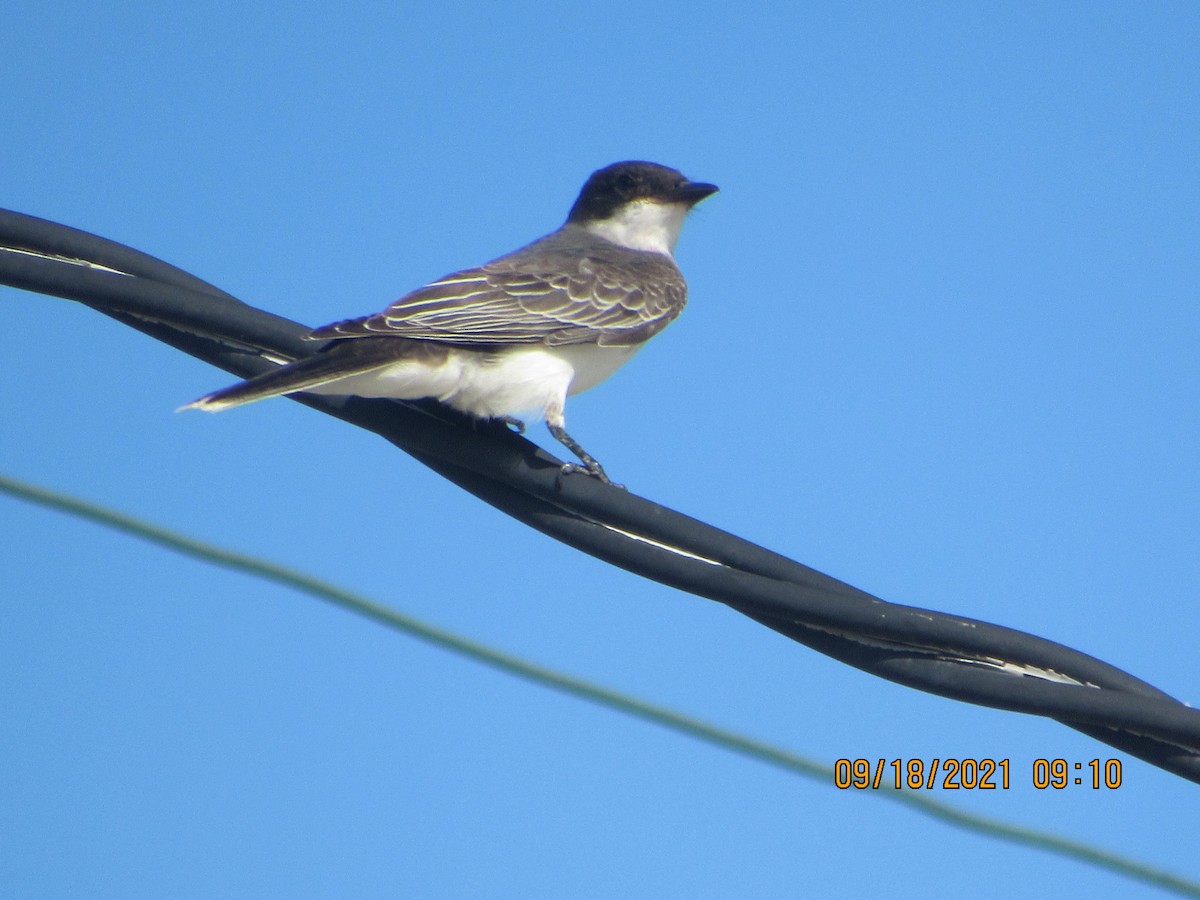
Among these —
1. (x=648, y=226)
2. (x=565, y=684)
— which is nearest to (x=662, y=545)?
(x=565, y=684)

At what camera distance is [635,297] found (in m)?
6.51

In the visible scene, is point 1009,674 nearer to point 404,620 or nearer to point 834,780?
point 834,780

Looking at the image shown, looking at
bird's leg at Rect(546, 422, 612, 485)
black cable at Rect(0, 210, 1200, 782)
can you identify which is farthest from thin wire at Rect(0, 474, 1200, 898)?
bird's leg at Rect(546, 422, 612, 485)

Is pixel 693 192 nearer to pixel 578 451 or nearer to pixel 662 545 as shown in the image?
pixel 578 451

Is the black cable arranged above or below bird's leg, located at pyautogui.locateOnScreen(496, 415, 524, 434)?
below

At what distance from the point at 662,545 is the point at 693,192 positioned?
194 inches

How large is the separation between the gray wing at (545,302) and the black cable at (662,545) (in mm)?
575

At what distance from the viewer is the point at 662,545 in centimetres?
355

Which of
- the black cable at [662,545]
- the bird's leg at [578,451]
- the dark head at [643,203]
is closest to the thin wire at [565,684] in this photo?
the black cable at [662,545]

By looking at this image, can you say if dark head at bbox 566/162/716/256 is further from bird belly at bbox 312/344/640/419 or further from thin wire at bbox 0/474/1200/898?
thin wire at bbox 0/474/1200/898

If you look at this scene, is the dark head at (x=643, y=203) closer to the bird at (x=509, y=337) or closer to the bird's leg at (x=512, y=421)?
the bird at (x=509, y=337)

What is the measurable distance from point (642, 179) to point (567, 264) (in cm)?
199

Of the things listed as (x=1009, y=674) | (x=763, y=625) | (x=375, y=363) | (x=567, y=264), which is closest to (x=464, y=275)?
(x=567, y=264)

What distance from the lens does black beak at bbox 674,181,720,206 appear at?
8.12 metres
